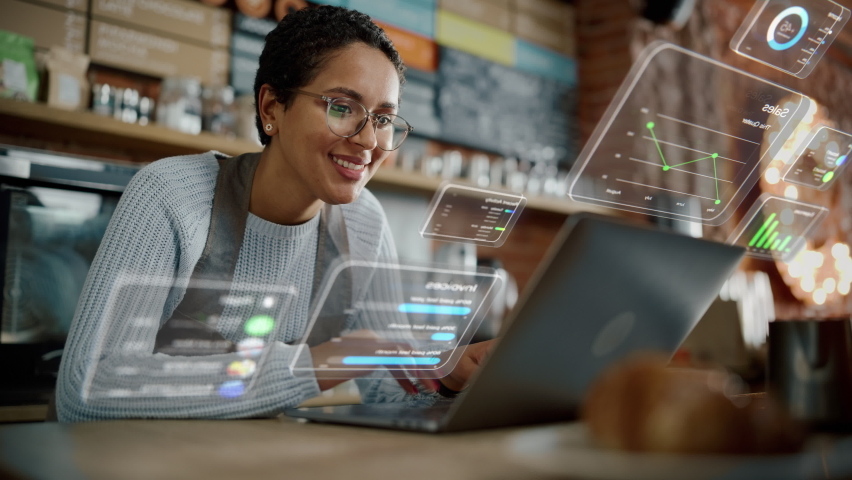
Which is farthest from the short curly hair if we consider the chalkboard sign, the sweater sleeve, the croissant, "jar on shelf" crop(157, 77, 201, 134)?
the chalkboard sign

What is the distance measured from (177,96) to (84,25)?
354 mm

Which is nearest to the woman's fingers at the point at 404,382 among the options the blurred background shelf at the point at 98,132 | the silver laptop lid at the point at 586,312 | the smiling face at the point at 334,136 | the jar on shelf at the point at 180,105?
the silver laptop lid at the point at 586,312

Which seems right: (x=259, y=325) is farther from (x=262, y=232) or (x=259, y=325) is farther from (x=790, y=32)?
(x=790, y=32)

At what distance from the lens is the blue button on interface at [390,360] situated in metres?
0.82

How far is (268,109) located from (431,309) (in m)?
0.63

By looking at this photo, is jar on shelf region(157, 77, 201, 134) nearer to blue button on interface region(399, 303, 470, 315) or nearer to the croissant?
blue button on interface region(399, 303, 470, 315)

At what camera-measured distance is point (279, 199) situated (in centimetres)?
120

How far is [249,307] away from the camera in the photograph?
833mm

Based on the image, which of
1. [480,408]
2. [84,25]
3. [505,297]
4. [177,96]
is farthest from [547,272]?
[505,297]

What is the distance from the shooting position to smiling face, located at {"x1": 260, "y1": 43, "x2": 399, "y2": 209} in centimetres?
111

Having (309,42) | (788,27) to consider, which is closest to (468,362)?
(309,42)

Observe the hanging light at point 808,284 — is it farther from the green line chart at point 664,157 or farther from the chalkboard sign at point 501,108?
the green line chart at point 664,157

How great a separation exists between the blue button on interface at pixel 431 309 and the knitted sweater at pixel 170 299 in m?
0.13

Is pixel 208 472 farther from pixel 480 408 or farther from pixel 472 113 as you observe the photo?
pixel 472 113
